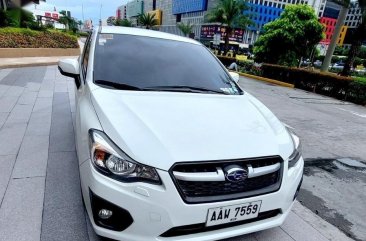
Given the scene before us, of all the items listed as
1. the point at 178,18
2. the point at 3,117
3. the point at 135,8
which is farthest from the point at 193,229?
the point at 135,8

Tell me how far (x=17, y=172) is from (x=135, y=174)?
211 centimetres

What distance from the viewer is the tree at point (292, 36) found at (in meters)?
19.8

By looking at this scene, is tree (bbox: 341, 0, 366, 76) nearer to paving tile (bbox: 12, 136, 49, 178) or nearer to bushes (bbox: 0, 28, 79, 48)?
bushes (bbox: 0, 28, 79, 48)

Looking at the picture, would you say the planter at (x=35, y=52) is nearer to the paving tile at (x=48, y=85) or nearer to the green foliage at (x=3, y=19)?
the green foliage at (x=3, y=19)

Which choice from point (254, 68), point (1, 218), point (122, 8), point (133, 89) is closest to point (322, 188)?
point (133, 89)

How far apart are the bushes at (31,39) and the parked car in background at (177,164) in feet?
39.0

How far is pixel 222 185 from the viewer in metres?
1.89

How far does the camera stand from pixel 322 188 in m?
3.77

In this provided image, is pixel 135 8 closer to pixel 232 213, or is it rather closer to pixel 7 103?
pixel 7 103

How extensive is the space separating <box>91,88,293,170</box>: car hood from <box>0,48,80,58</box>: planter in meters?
11.6

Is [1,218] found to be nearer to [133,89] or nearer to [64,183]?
[64,183]

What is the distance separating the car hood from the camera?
6.10 ft

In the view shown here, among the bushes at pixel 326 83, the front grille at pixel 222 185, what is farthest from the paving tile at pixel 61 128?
the bushes at pixel 326 83

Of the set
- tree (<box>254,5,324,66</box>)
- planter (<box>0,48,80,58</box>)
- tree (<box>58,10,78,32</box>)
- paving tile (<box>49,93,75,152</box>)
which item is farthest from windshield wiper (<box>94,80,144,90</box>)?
tree (<box>58,10,78,32</box>)
